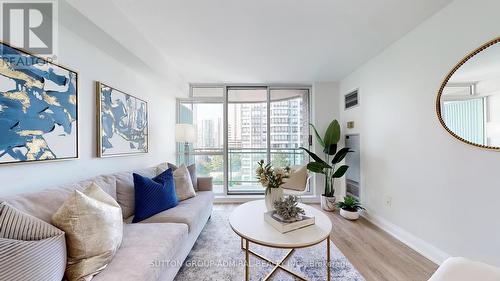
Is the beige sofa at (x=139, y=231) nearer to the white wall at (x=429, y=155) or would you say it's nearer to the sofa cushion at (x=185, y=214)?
the sofa cushion at (x=185, y=214)

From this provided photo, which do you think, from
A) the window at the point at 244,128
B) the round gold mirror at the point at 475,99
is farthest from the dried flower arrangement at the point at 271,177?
the window at the point at 244,128

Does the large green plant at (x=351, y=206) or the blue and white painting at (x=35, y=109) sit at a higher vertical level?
the blue and white painting at (x=35, y=109)

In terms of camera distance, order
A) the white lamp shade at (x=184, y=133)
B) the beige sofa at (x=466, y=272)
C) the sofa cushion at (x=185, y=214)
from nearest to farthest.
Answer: the beige sofa at (x=466, y=272), the sofa cushion at (x=185, y=214), the white lamp shade at (x=184, y=133)

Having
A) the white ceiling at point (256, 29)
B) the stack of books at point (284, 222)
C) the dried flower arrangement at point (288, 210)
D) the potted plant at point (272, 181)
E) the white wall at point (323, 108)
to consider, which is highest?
the white ceiling at point (256, 29)

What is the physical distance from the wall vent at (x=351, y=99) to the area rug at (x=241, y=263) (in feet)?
7.66

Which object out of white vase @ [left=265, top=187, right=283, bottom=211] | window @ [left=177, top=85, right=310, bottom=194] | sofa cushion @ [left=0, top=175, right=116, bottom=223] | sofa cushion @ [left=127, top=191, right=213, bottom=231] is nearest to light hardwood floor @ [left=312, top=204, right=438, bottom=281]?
white vase @ [left=265, top=187, right=283, bottom=211]

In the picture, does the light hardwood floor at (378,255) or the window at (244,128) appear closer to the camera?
the light hardwood floor at (378,255)

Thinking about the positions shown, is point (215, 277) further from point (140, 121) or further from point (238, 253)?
point (140, 121)

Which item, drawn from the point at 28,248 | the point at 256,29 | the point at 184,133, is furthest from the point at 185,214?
the point at 256,29

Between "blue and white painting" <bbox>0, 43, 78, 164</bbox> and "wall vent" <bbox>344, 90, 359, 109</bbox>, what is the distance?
Result: 3.73 metres

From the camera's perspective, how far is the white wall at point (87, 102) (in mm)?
1297

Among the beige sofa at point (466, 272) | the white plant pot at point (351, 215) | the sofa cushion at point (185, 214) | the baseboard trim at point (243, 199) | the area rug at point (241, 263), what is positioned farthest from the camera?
the baseboard trim at point (243, 199)

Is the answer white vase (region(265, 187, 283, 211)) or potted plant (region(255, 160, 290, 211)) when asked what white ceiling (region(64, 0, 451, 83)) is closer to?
potted plant (region(255, 160, 290, 211))

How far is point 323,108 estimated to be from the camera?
3.78 m
